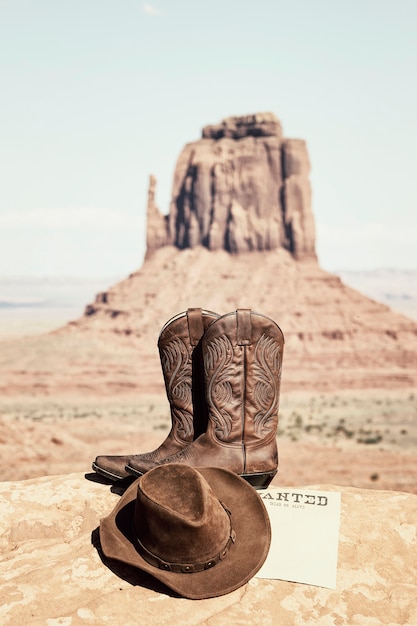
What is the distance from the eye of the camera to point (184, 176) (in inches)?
2645

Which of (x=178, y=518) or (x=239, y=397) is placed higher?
(x=239, y=397)

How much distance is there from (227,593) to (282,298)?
177 ft

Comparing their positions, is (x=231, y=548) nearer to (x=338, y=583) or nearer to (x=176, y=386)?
(x=338, y=583)

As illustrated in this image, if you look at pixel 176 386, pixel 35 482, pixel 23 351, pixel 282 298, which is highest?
pixel 176 386

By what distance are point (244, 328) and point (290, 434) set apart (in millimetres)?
27648

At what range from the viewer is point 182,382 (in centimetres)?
505

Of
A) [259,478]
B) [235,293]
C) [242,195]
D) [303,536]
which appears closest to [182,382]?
[259,478]

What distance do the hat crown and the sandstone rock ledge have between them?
24cm

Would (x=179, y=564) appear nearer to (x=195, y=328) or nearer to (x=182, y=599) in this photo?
(x=182, y=599)

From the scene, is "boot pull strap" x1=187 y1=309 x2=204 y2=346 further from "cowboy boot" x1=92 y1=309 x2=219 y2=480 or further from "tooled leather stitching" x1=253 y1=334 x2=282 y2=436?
"tooled leather stitching" x1=253 y1=334 x2=282 y2=436

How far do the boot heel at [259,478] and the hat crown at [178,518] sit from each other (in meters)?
0.83

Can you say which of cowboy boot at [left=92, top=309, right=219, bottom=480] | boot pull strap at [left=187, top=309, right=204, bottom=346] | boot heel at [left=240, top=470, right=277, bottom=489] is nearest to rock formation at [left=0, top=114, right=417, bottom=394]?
cowboy boot at [left=92, top=309, right=219, bottom=480]

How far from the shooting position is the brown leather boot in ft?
15.2

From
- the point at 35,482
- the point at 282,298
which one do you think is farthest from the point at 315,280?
the point at 35,482
